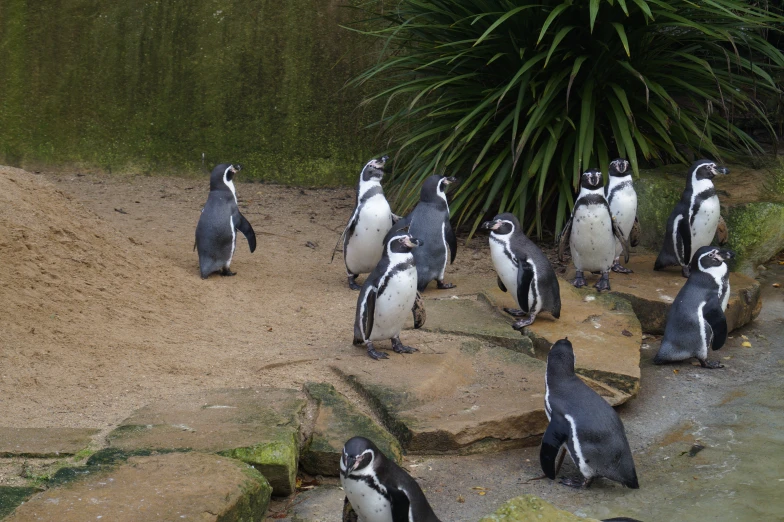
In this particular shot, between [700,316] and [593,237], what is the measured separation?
99 cm

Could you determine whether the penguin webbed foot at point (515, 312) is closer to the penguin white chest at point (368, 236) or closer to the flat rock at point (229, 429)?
the penguin white chest at point (368, 236)

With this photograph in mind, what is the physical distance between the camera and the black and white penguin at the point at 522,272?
17.2 feet

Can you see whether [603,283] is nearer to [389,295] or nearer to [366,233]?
[366,233]

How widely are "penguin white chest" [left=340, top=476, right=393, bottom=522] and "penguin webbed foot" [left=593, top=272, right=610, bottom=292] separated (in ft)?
10.3

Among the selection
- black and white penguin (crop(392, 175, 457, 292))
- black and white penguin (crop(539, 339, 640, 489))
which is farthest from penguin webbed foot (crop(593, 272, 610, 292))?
black and white penguin (crop(539, 339, 640, 489))

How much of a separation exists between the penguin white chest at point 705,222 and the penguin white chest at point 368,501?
151 inches

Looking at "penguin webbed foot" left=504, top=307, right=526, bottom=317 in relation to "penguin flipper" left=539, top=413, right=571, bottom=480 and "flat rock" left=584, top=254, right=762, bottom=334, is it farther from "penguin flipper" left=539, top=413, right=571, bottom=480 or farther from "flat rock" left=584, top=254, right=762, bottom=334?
"penguin flipper" left=539, top=413, right=571, bottom=480

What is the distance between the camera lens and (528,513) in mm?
2814

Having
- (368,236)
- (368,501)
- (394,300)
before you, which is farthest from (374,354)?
(368,236)

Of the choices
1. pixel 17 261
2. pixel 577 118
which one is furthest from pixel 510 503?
pixel 577 118

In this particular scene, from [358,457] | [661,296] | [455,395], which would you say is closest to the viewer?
[358,457]

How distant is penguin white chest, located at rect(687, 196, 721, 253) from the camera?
6.20 metres

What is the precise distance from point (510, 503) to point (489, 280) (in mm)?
3652

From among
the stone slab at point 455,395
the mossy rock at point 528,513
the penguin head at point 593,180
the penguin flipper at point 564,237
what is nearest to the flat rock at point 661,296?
the penguin flipper at point 564,237
